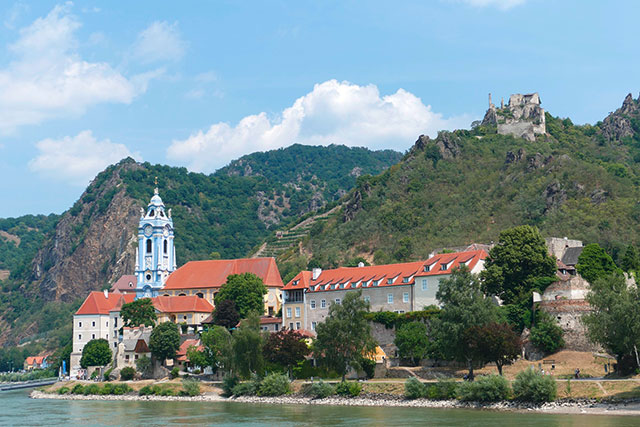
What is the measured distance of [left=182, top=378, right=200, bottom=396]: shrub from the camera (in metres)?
67.6

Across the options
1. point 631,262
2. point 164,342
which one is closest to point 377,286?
point 164,342

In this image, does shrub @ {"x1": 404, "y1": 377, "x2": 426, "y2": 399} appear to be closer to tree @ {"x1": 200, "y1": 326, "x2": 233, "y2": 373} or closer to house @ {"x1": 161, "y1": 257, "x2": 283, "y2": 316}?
tree @ {"x1": 200, "y1": 326, "x2": 233, "y2": 373}

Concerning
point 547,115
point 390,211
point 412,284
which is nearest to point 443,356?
point 412,284

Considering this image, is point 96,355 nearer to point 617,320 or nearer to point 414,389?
point 414,389

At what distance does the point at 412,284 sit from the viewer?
228 feet

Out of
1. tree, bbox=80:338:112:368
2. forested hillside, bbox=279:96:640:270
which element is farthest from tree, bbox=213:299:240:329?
forested hillside, bbox=279:96:640:270

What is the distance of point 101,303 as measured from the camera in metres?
92.6

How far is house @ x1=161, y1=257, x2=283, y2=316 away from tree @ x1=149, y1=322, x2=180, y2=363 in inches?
552

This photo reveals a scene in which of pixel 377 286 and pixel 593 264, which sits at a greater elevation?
pixel 593 264

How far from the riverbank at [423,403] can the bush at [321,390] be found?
0.41 metres

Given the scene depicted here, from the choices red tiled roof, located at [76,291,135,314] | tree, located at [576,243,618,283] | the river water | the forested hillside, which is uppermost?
the forested hillside

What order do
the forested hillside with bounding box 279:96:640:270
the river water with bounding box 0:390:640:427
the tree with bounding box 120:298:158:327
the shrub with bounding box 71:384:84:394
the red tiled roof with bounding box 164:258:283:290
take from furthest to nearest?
the forested hillside with bounding box 279:96:640:270, the red tiled roof with bounding box 164:258:283:290, the tree with bounding box 120:298:158:327, the shrub with bounding box 71:384:84:394, the river water with bounding box 0:390:640:427

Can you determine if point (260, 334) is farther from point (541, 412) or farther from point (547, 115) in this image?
point (547, 115)

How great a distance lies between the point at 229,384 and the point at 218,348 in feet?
14.0
